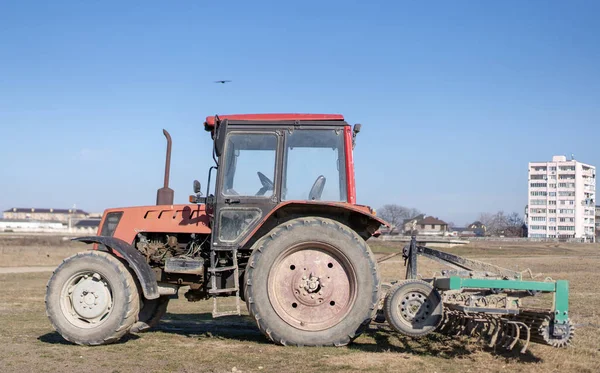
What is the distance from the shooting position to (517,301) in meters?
7.30

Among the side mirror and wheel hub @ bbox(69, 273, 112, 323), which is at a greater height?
the side mirror

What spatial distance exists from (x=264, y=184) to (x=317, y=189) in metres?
0.67

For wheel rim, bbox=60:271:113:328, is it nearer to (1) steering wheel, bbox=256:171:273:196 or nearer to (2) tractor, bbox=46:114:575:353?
(2) tractor, bbox=46:114:575:353

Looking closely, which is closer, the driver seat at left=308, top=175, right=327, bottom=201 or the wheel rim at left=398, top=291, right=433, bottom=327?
the wheel rim at left=398, top=291, right=433, bottom=327

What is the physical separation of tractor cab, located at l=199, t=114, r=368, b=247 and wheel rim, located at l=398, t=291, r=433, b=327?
1.32m

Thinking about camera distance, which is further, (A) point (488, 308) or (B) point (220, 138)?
(B) point (220, 138)

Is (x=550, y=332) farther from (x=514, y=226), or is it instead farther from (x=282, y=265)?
(x=514, y=226)

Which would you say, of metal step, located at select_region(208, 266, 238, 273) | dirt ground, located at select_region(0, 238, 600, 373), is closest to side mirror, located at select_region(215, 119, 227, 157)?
metal step, located at select_region(208, 266, 238, 273)

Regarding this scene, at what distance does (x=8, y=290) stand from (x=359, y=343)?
12698 millimetres

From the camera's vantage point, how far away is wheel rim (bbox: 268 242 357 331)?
24.8 feet

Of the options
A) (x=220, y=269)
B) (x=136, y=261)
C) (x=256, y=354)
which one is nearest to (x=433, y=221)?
(x=220, y=269)

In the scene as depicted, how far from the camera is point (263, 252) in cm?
751

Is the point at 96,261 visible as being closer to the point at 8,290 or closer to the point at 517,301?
the point at 517,301

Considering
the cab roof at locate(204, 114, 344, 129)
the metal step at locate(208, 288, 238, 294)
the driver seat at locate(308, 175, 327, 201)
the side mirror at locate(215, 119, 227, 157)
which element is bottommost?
the metal step at locate(208, 288, 238, 294)
